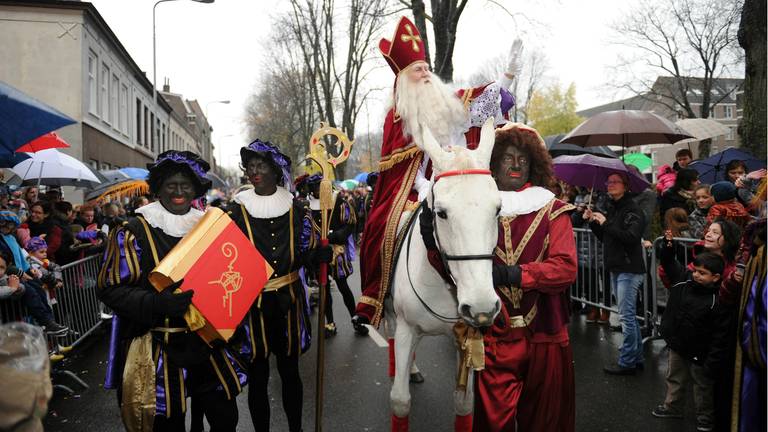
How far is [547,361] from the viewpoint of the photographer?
8.92 ft

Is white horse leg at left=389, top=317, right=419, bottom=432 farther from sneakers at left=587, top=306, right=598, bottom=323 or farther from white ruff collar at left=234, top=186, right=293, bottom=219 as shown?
sneakers at left=587, top=306, right=598, bottom=323

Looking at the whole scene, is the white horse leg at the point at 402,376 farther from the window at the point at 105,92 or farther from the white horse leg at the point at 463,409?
the window at the point at 105,92

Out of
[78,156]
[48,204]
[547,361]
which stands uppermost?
[78,156]

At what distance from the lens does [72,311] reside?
20.9ft

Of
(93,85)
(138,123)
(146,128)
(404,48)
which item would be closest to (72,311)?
(404,48)

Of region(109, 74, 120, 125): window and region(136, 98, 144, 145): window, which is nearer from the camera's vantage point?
region(109, 74, 120, 125): window

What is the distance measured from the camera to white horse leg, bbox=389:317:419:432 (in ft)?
10.4

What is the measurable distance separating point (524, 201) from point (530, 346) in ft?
2.50

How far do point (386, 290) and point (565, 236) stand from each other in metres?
1.32

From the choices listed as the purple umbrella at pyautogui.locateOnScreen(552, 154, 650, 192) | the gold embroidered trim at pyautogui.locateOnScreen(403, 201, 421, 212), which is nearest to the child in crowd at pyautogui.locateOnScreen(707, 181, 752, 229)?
the purple umbrella at pyautogui.locateOnScreen(552, 154, 650, 192)

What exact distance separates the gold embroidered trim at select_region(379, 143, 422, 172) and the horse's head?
51.0 inches

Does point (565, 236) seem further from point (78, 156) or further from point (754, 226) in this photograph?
point (78, 156)

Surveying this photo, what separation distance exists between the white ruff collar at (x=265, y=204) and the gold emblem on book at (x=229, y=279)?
634 millimetres

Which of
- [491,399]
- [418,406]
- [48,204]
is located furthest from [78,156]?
[491,399]
